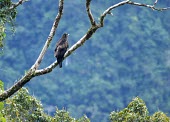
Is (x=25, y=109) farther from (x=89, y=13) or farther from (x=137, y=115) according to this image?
(x=89, y=13)

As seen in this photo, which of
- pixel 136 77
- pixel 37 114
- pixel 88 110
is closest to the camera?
pixel 37 114

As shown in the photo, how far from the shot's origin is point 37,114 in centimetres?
1902

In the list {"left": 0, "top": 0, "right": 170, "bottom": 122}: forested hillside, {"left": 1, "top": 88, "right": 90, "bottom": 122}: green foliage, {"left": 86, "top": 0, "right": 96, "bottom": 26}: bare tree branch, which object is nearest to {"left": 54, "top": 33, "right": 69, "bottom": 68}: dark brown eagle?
{"left": 86, "top": 0, "right": 96, "bottom": 26}: bare tree branch

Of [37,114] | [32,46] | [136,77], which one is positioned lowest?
[37,114]

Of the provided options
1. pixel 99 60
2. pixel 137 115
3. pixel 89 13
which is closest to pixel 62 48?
pixel 89 13

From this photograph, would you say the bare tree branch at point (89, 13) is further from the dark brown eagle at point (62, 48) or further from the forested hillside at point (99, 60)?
the forested hillside at point (99, 60)

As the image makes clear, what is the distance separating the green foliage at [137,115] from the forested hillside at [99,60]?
7540cm

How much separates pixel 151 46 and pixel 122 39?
6.46 meters

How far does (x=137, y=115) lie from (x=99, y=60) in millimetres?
111194

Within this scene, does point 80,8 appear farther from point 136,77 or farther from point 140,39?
point 136,77

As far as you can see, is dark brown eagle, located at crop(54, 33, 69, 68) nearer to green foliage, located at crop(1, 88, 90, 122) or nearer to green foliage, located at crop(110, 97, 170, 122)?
green foliage, located at crop(1, 88, 90, 122)

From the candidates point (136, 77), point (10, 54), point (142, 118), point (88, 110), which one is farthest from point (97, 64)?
point (142, 118)

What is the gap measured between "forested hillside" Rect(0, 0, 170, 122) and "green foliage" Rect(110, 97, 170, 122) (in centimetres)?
7540

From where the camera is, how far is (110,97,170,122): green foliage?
64.8 feet
